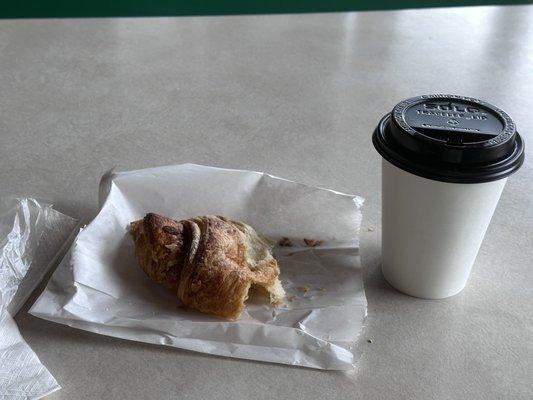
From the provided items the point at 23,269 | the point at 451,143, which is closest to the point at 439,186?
the point at 451,143

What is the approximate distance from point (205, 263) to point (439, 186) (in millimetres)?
243

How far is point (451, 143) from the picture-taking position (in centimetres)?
69

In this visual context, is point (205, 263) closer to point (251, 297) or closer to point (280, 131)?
point (251, 297)

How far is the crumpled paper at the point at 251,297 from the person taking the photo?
714 mm

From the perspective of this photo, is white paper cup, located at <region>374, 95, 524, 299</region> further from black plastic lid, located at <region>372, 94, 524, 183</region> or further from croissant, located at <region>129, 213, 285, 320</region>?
croissant, located at <region>129, 213, 285, 320</region>

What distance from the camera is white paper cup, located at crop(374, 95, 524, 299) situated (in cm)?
69

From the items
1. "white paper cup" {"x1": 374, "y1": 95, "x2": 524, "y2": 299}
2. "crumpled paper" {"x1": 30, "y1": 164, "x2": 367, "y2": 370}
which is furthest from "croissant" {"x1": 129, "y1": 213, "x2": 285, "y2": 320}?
"white paper cup" {"x1": 374, "y1": 95, "x2": 524, "y2": 299}

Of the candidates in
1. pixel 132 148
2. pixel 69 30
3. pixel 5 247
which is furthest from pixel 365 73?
pixel 5 247

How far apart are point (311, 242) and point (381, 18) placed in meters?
0.84

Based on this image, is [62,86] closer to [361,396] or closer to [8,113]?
[8,113]

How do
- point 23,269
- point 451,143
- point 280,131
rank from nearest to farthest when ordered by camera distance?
point 451,143 < point 23,269 < point 280,131

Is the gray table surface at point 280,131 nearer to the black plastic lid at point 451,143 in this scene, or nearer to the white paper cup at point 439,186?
the white paper cup at point 439,186

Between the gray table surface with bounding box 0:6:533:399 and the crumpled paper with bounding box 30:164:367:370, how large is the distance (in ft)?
0.06

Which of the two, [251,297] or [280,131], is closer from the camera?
[251,297]
